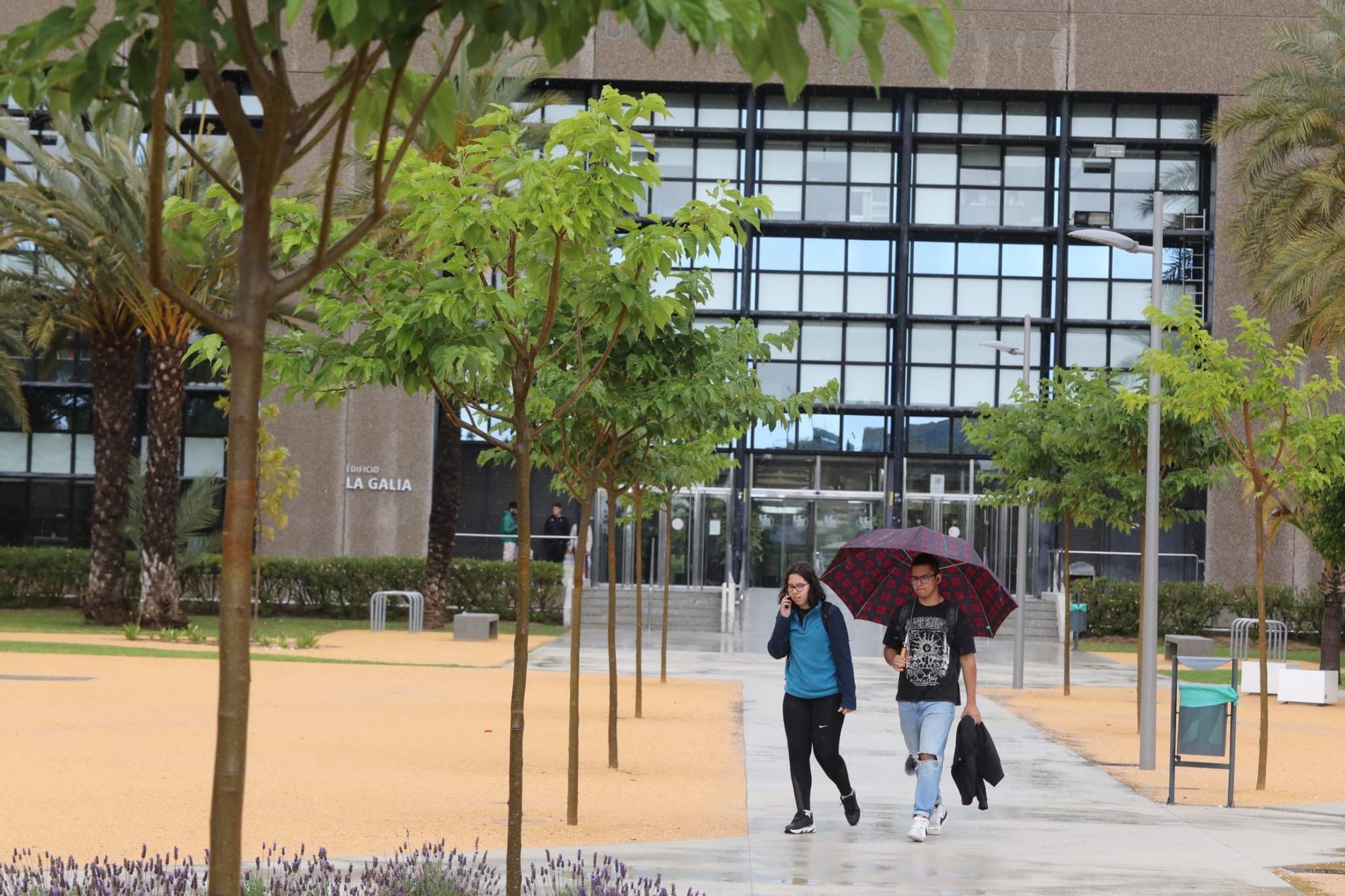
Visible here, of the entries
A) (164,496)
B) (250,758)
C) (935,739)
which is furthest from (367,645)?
(935,739)

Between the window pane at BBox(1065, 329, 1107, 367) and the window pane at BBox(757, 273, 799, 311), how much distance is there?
7.02m

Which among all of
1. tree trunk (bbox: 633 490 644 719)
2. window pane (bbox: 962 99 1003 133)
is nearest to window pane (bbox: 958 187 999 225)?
window pane (bbox: 962 99 1003 133)

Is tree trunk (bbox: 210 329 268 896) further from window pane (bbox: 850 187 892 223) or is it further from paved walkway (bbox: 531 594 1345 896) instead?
window pane (bbox: 850 187 892 223)

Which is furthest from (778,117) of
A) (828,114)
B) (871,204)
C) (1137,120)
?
(1137,120)

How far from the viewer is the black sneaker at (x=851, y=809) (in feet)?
34.4

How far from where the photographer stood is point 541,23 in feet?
11.5

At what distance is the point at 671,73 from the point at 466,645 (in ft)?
57.3

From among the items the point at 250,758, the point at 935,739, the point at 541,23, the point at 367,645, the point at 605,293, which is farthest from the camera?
the point at 367,645

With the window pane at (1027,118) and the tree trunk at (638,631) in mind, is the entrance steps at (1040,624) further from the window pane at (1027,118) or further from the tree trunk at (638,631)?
the tree trunk at (638,631)

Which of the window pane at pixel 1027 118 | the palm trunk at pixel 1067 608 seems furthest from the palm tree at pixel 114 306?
the window pane at pixel 1027 118

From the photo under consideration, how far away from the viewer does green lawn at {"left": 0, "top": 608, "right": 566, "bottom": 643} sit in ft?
101

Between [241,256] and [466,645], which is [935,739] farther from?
[466,645]

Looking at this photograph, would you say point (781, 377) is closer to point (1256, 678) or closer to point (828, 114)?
point (828, 114)

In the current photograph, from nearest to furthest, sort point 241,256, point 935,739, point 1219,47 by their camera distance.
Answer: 1. point 241,256
2. point 935,739
3. point 1219,47
